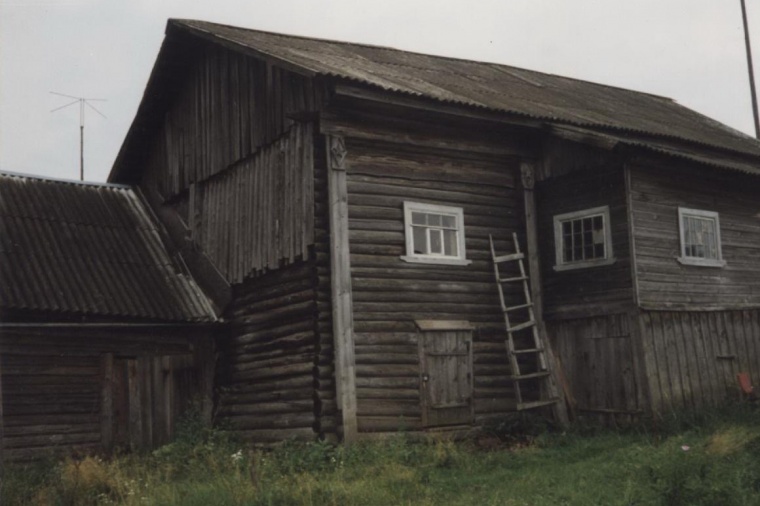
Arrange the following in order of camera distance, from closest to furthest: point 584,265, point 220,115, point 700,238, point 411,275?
point 411,275 → point 584,265 → point 700,238 → point 220,115

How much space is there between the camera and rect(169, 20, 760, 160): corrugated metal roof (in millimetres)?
15241

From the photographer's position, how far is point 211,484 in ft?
34.4

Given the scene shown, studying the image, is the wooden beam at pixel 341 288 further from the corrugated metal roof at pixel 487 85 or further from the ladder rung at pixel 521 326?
the ladder rung at pixel 521 326

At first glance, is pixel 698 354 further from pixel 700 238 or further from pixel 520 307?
pixel 520 307

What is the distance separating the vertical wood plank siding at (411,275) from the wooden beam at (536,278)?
0.72 feet

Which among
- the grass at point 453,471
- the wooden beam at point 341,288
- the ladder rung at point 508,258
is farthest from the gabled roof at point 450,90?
the grass at point 453,471

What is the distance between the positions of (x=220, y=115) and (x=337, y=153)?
3.84 meters

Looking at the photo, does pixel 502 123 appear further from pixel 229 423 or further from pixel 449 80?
pixel 229 423

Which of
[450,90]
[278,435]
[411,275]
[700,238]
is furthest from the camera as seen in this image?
[700,238]

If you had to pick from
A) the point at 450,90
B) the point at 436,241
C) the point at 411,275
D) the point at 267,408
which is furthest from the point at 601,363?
the point at 267,408

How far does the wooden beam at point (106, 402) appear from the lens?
15.5 meters

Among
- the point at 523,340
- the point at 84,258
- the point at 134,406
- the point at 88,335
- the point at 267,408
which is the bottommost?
the point at 267,408

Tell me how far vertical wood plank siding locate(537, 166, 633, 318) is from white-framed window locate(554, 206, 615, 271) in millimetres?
95

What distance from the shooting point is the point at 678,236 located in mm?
16047
